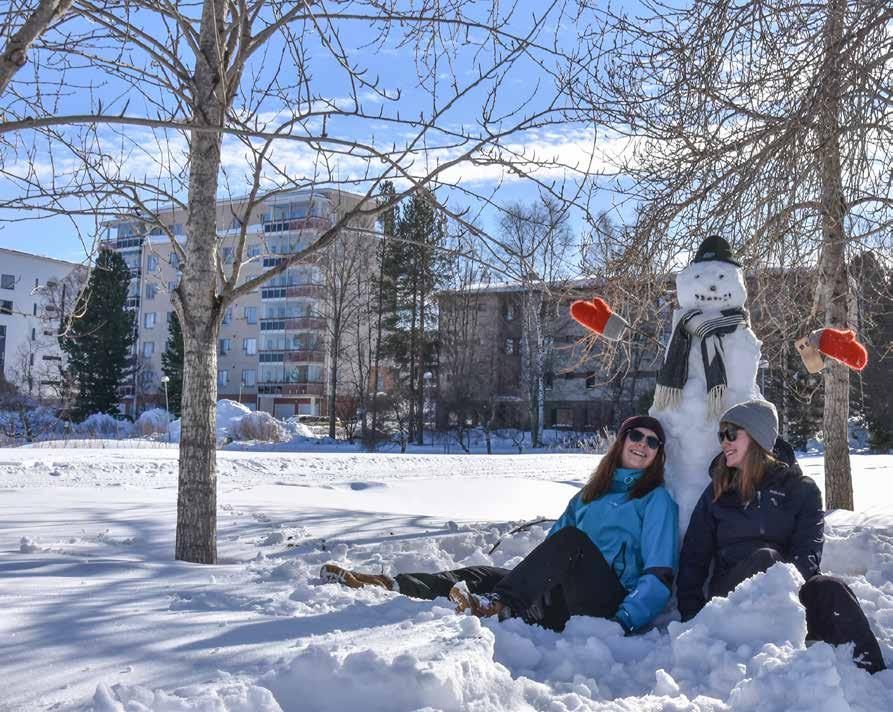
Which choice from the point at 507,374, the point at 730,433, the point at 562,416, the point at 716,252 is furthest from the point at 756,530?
the point at 562,416

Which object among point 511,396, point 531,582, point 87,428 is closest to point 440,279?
point 511,396

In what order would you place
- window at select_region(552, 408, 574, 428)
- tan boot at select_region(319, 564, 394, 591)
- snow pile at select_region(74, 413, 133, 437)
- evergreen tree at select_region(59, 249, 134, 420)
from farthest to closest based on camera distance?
window at select_region(552, 408, 574, 428), evergreen tree at select_region(59, 249, 134, 420), snow pile at select_region(74, 413, 133, 437), tan boot at select_region(319, 564, 394, 591)

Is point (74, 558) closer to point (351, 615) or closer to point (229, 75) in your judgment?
point (351, 615)

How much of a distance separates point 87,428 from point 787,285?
26470 millimetres

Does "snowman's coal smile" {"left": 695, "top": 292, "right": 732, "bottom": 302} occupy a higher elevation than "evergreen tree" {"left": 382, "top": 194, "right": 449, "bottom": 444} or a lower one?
lower

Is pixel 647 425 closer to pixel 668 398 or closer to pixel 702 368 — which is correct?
pixel 668 398

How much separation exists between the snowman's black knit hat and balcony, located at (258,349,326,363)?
130 ft

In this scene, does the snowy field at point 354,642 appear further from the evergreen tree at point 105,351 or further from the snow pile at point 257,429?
the evergreen tree at point 105,351

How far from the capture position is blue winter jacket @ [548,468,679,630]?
12.9 ft

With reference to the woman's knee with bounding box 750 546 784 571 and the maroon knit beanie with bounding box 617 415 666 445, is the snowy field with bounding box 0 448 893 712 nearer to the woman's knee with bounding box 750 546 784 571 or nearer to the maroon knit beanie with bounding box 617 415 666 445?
the woman's knee with bounding box 750 546 784 571

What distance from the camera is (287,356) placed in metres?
48.2

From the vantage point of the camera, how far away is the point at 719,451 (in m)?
4.43

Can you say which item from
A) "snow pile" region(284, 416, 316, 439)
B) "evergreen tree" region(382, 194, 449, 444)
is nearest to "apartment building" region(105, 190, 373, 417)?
"evergreen tree" region(382, 194, 449, 444)

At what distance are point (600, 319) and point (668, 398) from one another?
124 cm
